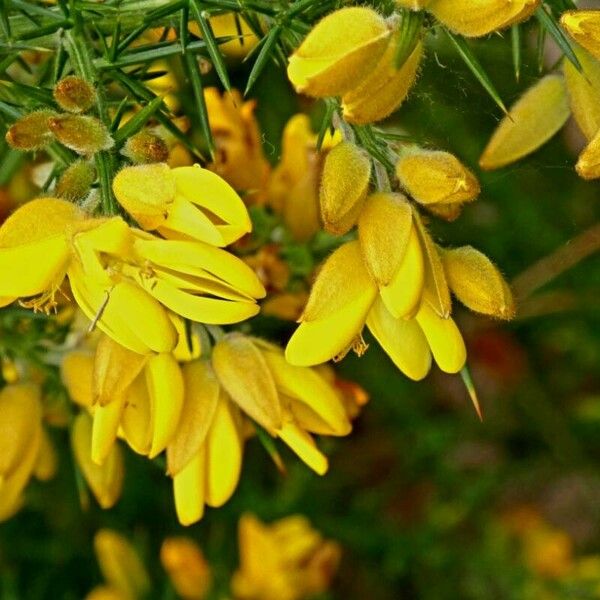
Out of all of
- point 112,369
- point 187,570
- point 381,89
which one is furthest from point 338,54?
point 187,570

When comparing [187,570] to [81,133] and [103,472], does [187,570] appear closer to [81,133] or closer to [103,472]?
[103,472]

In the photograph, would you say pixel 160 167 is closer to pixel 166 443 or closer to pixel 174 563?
pixel 166 443

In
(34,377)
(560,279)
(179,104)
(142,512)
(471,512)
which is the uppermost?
(179,104)

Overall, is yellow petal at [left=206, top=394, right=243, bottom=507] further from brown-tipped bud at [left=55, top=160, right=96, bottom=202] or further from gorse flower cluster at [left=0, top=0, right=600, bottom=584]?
brown-tipped bud at [left=55, top=160, right=96, bottom=202]

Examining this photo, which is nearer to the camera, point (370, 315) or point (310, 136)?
point (370, 315)

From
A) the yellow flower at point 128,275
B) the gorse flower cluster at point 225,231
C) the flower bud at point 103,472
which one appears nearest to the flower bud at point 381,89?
the gorse flower cluster at point 225,231

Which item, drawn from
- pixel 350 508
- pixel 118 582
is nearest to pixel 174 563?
pixel 118 582
